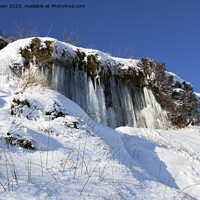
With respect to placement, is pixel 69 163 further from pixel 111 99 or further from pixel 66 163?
pixel 111 99

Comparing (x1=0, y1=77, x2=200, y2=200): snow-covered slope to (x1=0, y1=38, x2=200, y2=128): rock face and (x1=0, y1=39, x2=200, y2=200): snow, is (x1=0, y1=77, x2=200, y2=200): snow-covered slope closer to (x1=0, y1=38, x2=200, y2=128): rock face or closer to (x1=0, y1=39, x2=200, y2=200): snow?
(x1=0, y1=39, x2=200, y2=200): snow

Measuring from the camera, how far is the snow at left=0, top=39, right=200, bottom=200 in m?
1.16

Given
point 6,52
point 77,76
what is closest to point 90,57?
point 77,76

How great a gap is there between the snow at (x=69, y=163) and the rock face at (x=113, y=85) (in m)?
2.17

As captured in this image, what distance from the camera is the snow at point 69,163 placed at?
1.16 meters

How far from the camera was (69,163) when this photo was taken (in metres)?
1.69

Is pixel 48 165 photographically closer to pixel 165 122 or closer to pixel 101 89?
pixel 101 89

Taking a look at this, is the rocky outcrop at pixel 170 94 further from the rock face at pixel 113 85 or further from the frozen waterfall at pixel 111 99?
the frozen waterfall at pixel 111 99

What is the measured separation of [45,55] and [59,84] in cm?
119

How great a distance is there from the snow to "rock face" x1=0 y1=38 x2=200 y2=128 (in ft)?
7.12

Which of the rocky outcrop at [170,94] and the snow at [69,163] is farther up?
the rocky outcrop at [170,94]

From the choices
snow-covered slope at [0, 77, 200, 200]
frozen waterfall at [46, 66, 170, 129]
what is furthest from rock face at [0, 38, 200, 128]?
snow-covered slope at [0, 77, 200, 200]

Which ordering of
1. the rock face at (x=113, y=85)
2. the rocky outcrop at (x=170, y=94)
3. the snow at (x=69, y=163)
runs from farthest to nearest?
the rocky outcrop at (x=170, y=94) → the rock face at (x=113, y=85) → the snow at (x=69, y=163)

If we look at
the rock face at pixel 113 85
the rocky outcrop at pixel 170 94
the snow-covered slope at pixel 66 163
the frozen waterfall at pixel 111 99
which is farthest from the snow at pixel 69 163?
the rocky outcrop at pixel 170 94
